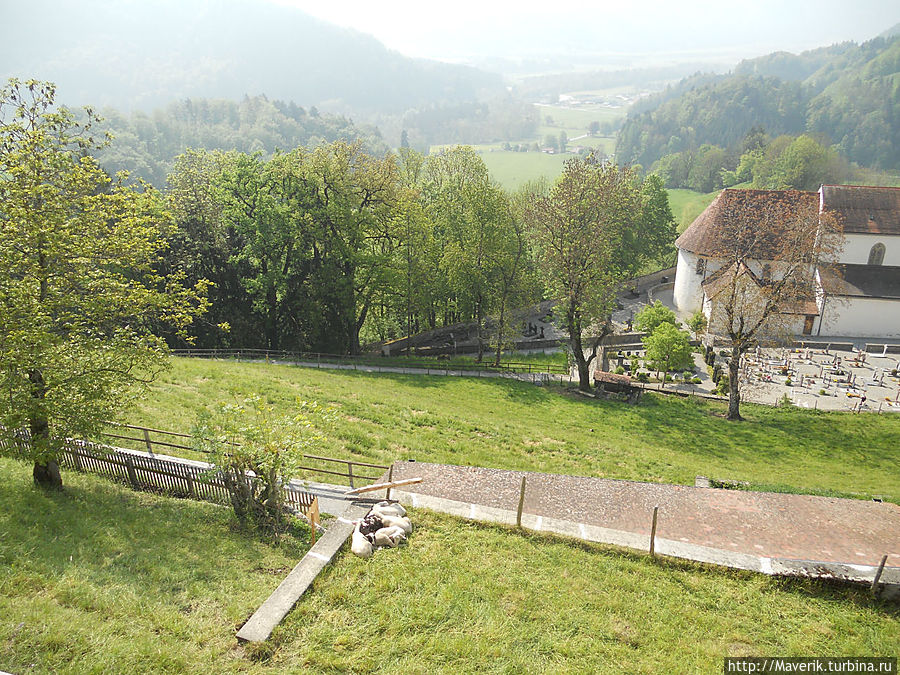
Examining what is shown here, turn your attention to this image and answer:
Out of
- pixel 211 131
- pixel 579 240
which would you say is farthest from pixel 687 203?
pixel 211 131

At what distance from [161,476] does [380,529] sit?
18.5 ft

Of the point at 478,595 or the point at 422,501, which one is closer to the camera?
the point at 478,595

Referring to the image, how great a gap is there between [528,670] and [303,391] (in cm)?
1576

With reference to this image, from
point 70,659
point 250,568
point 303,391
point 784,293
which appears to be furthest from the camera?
point 784,293

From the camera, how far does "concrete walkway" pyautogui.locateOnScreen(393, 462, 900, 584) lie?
36.0 ft

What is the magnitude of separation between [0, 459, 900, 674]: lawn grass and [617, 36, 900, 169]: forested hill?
160 meters

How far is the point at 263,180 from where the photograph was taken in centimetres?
3284

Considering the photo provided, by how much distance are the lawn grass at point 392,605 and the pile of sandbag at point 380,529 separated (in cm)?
27

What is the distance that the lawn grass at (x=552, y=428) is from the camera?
1780 cm

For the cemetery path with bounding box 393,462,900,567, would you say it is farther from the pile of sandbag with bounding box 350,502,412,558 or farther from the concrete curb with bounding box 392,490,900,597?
the pile of sandbag with bounding box 350,502,412,558

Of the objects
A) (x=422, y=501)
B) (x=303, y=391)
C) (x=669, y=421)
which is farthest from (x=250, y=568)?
(x=669, y=421)

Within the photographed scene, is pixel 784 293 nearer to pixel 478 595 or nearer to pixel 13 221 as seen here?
pixel 478 595

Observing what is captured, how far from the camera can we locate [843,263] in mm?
43969

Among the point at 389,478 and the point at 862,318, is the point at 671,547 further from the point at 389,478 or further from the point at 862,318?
the point at 862,318
